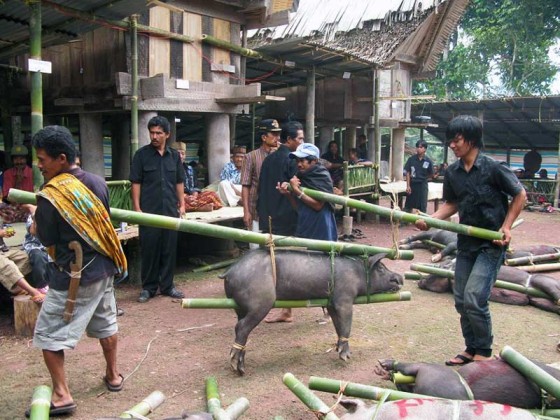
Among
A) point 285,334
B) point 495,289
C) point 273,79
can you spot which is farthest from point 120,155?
point 495,289

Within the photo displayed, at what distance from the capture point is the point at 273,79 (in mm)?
13539

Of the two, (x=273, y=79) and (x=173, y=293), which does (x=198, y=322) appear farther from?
(x=273, y=79)

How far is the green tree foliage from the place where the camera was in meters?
20.7

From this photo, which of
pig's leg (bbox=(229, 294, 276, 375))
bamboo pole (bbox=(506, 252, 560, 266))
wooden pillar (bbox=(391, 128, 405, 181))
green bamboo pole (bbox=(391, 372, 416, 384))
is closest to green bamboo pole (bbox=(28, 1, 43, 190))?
pig's leg (bbox=(229, 294, 276, 375))

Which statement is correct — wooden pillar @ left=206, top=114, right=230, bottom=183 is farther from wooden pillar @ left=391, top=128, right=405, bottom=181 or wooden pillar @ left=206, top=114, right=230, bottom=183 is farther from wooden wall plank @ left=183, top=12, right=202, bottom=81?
wooden pillar @ left=391, top=128, right=405, bottom=181

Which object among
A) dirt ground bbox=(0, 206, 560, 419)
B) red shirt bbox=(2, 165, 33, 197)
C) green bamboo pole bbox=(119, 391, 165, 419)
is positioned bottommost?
dirt ground bbox=(0, 206, 560, 419)

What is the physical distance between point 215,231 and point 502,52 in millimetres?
21144

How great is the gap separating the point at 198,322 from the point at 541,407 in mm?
3719

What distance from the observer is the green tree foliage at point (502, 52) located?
20703 millimetres

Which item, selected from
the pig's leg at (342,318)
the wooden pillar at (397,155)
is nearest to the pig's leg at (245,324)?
the pig's leg at (342,318)

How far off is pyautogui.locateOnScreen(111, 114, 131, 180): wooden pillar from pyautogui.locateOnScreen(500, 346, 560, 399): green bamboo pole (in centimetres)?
909

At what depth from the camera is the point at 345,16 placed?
45.2ft

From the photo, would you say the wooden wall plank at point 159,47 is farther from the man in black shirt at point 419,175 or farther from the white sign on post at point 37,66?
the man in black shirt at point 419,175

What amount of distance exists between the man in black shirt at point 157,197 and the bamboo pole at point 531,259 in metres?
5.27
